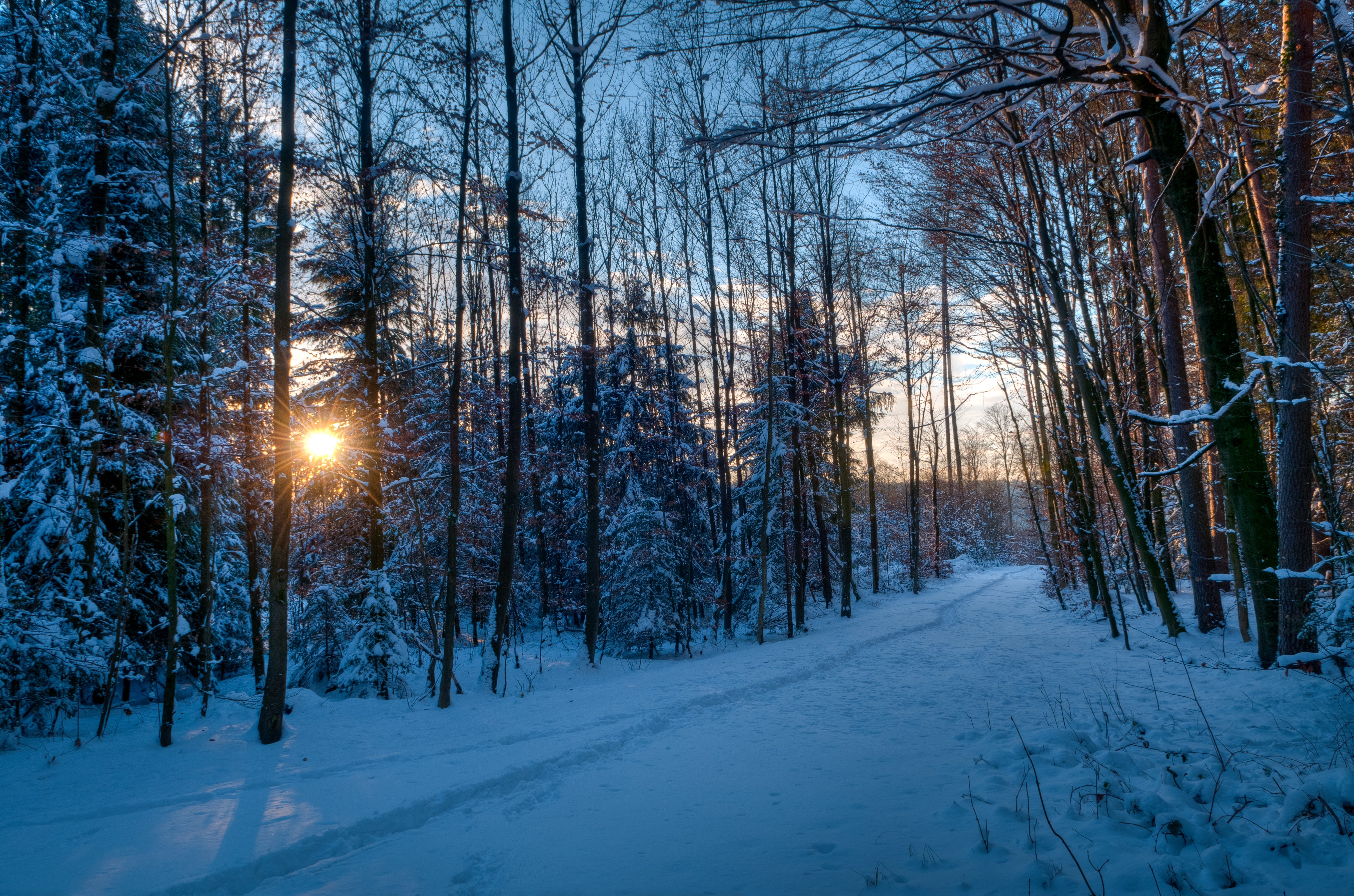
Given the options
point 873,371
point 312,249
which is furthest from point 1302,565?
point 873,371

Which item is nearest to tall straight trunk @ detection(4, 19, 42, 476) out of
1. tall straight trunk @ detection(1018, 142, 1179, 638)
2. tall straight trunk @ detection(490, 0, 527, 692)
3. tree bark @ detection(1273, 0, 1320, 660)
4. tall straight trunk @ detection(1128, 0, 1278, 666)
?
tall straight trunk @ detection(490, 0, 527, 692)

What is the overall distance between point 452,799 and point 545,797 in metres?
0.77

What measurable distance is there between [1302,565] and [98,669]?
1211cm

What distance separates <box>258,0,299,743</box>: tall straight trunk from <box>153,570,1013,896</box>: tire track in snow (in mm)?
2670

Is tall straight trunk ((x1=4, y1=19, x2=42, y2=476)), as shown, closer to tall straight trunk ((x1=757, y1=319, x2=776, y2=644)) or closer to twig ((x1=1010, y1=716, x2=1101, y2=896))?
twig ((x1=1010, y1=716, x2=1101, y2=896))

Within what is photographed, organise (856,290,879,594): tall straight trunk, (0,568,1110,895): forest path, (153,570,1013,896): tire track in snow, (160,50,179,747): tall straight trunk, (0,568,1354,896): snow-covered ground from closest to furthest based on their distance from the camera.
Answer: (0,568,1354,896): snow-covered ground
(0,568,1110,895): forest path
(153,570,1013,896): tire track in snow
(160,50,179,747): tall straight trunk
(856,290,879,594): tall straight trunk

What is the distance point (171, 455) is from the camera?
6.38m

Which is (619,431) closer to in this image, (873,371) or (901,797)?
(873,371)

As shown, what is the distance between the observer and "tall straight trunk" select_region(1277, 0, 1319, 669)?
5.01m

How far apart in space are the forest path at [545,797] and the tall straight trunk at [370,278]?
2.94 meters

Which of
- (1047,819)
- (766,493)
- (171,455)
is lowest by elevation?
(1047,819)

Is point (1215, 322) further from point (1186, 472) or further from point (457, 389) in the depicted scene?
point (457, 389)

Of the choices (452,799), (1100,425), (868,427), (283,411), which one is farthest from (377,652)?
(868,427)

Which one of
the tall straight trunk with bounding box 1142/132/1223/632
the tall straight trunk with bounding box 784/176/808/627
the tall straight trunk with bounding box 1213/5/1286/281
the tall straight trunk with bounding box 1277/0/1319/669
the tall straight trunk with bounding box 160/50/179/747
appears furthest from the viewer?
the tall straight trunk with bounding box 784/176/808/627
